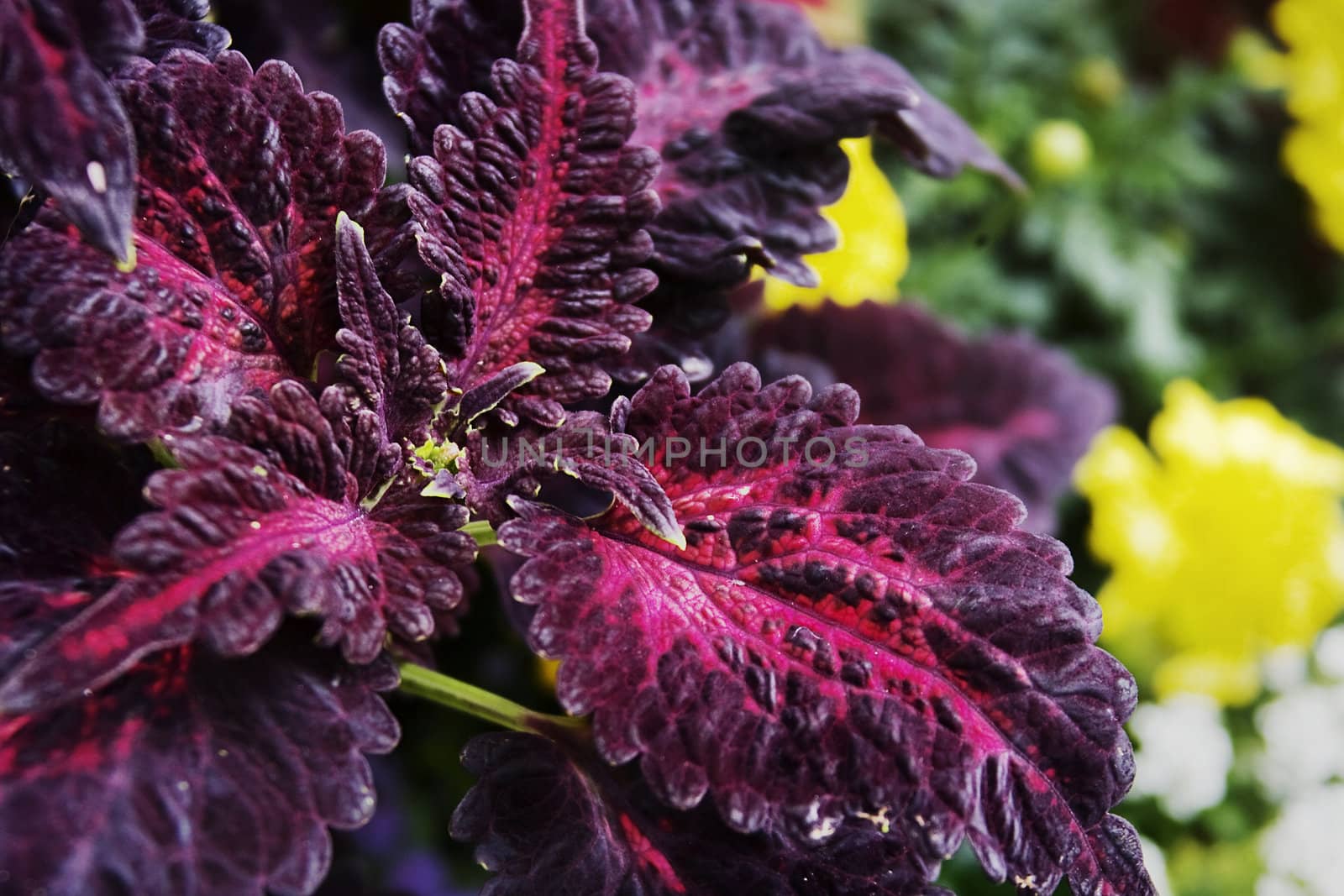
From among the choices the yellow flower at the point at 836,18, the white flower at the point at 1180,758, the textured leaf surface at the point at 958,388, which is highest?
the yellow flower at the point at 836,18

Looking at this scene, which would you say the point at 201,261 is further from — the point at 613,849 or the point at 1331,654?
the point at 1331,654

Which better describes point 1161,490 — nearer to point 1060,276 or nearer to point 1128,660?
point 1128,660

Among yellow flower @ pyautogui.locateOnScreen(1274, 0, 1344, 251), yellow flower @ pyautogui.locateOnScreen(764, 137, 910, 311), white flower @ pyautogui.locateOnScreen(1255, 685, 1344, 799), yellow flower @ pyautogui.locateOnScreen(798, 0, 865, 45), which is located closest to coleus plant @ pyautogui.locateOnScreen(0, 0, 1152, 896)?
yellow flower @ pyautogui.locateOnScreen(764, 137, 910, 311)

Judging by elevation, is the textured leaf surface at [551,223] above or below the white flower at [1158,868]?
above

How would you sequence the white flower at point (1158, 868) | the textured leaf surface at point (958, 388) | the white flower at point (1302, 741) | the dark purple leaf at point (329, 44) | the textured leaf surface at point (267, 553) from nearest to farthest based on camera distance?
the textured leaf surface at point (267, 553)
the dark purple leaf at point (329, 44)
the textured leaf surface at point (958, 388)
the white flower at point (1158, 868)
the white flower at point (1302, 741)

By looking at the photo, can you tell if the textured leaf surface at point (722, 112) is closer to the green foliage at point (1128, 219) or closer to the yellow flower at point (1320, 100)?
the green foliage at point (1128, 219)

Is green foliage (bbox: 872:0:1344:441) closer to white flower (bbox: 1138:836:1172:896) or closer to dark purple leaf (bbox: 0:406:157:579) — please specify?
white flower (bbox: 1138:836:1172:896)

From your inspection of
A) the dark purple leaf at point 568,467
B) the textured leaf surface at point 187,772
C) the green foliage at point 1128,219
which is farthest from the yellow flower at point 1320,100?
the textured leaf surface at point 187,772

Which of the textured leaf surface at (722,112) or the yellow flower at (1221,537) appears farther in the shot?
the yellow flower at (1221,537)
